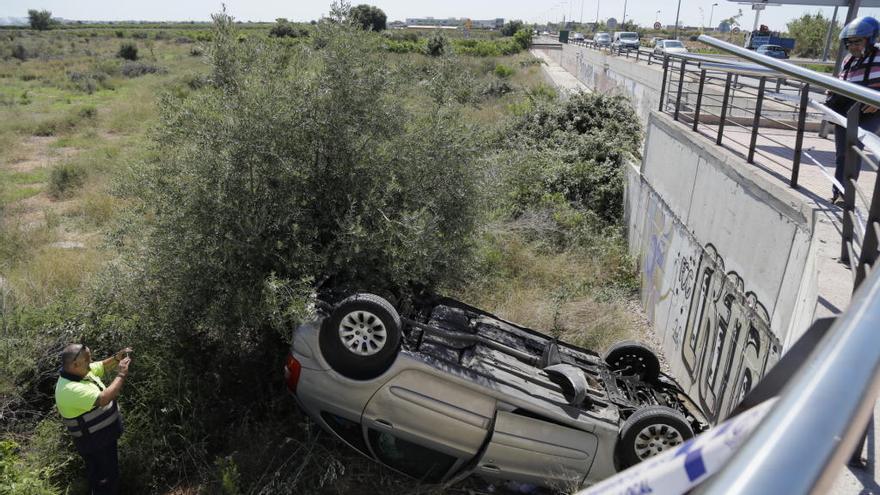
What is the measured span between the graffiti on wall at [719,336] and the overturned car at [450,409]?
127 cm

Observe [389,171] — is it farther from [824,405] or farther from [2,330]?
[824,405]

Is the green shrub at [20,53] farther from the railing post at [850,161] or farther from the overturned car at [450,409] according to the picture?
the railing post at [850,161]

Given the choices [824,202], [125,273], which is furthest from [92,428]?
[824,202]

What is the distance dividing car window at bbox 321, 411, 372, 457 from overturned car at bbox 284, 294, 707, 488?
1cm

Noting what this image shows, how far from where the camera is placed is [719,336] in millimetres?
6703

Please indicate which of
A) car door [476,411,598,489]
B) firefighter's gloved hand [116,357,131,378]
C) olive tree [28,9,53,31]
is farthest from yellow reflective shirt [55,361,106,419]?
olive tree [28,9,53,31]

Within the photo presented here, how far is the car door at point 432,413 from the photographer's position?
4965mm

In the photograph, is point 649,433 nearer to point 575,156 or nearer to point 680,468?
point 680,468

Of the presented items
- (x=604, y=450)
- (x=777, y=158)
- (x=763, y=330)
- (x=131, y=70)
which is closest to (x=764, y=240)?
(x=763, y=330)

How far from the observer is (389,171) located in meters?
6.52

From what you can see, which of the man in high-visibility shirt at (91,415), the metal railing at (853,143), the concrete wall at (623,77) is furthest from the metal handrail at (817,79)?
the concrete wall at (623,77)

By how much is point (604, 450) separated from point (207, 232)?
421 cm

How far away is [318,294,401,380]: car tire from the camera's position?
192 inches

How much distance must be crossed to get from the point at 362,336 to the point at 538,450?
1782 mm
